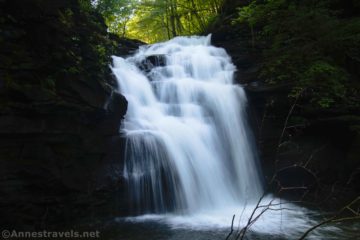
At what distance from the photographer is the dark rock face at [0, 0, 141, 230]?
545 centimetres

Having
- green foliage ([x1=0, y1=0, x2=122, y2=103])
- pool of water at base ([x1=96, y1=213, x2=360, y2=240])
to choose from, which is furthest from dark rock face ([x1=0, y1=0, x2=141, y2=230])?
pool of water at base ([x1=96, y1=213, x2=360, y2=240])

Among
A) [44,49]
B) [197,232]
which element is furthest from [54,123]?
[197,232]

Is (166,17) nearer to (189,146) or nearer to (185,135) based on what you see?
(185,135)

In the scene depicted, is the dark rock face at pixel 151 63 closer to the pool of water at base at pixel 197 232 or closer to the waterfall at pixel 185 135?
the waterfall at pixel 185 135

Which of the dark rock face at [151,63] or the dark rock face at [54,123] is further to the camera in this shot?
the dark rock face at [151,63]

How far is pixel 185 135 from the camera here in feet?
25.8

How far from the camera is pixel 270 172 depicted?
8984 mm

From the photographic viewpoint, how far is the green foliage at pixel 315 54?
854cm

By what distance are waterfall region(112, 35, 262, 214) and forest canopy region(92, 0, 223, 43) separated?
702 cm

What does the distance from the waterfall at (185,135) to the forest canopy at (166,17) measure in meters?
7.02

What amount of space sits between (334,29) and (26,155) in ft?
26.7

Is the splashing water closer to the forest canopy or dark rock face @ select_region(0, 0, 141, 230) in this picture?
dark rock face @ select_region(0, 0, 141, 230)

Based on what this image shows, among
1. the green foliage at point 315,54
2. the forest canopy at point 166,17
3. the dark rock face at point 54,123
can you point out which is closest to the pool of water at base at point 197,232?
the dark rock face at point 54,123

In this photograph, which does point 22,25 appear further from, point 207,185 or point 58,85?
point 207,185
